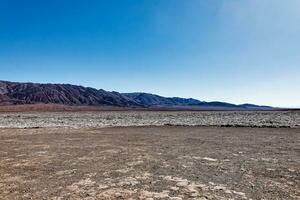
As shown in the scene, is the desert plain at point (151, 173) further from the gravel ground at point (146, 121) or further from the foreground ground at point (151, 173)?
the gravel ground at point (146, 121)

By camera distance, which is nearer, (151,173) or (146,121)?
(151,173)

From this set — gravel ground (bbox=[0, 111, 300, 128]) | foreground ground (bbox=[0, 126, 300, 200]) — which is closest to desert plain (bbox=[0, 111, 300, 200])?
foreground ground (bbox=[0, 126, 300, 200])

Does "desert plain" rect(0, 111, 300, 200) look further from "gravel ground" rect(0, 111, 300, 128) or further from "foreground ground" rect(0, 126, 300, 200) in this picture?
"gravel ground" rect(0, 111, 300, 128)

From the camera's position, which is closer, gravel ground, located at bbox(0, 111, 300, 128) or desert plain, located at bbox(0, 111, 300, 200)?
desert plain, located at bbox(0, 111, 300, 200)

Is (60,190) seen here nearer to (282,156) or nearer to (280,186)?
(280,186)

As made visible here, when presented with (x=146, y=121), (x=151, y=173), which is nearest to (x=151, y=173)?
(x=151, y=173)

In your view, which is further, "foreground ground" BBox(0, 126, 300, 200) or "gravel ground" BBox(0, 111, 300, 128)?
"gravel ground" BBox(0, 111, 300, 128)

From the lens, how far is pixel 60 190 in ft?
27.6

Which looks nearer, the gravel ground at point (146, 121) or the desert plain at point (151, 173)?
the desert plain at point (151, 173)

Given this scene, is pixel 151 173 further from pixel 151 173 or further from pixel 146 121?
pixel 146 121

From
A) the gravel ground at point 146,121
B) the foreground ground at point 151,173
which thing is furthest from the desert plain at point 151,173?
the gravel ground at point 146,121

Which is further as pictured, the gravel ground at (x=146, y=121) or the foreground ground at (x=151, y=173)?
the gravel ground at (x=146, y=121)

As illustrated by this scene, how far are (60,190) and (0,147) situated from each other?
1103 centimetres

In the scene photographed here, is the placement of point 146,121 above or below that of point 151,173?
above
